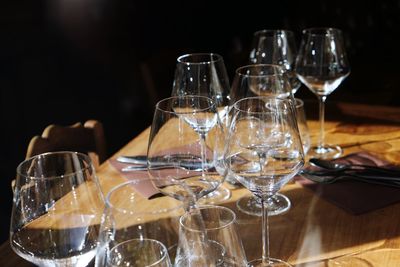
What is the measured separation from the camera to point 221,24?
3.14m

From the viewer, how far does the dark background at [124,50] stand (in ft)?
7.75

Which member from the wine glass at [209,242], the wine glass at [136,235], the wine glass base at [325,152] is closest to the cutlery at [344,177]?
the wine glass base at [325,152]

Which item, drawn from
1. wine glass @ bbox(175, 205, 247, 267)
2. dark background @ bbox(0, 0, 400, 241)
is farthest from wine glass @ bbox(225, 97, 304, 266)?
dark background @ bbox(0, 0, 400, 241)

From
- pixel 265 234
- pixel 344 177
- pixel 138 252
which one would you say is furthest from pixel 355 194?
pixel 138 252

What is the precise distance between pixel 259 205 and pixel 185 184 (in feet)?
0.82

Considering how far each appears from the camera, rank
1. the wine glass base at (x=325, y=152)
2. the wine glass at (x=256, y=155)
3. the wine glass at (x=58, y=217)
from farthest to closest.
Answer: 1. the wine glass base at (x=325, y=152)
2. the wine glass at (x=256, y=155)
3. the wine glass at (x=58, y=217)

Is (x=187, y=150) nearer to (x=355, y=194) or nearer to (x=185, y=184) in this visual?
(x=185, y=184)

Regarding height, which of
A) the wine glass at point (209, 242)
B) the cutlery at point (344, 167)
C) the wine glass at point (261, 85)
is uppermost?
the wine glass at point (261, 85)

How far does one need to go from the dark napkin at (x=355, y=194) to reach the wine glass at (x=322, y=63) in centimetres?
15

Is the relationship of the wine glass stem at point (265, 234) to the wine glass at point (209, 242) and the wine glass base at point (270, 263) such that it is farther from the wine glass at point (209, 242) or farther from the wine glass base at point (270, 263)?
the wine glass at point (209, 242)

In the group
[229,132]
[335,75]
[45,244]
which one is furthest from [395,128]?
Result: [45,244]

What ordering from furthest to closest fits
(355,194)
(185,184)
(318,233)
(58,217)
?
(355,194) → (318,233) → (185,184) → (58,217)

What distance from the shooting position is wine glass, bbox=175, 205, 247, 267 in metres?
0.63

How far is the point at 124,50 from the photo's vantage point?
282 centimetres
